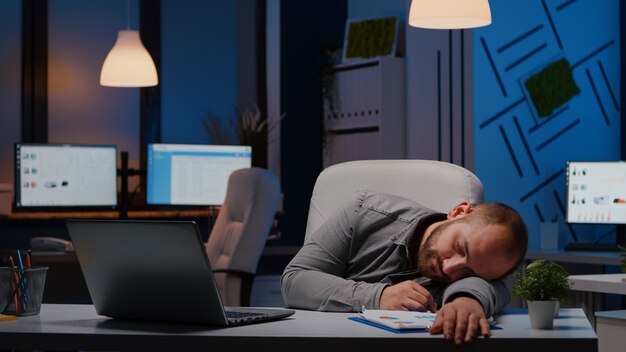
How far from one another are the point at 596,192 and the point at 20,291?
401 centimetres

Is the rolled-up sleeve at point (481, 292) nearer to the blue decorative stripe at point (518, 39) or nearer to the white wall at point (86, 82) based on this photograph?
the blue decorative stripe at point (518, 39)

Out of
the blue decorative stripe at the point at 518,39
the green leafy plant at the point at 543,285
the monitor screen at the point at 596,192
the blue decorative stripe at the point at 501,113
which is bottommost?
the monitor screen at the point at 596,192

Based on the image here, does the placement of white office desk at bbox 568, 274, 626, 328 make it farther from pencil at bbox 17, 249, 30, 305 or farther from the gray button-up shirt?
pencil at bbox 17, 249, 30, 305

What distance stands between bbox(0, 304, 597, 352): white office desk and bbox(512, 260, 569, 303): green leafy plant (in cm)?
5

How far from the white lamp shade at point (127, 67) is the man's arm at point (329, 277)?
144 inches

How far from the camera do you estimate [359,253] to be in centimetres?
227

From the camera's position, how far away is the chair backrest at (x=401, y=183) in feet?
8.09

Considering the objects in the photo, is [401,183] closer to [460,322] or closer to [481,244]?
[481,244]

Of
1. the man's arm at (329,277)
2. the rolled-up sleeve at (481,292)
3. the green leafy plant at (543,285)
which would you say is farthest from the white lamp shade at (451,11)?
the green leafy plant at (543,285)

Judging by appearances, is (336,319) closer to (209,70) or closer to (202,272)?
(202,272)

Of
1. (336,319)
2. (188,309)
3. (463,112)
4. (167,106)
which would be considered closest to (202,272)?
(188,309)

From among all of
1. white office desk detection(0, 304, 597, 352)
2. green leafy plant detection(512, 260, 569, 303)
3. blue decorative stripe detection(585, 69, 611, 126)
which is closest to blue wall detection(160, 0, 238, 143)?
blue decorative stripe detection(585, 69, 611, 126)

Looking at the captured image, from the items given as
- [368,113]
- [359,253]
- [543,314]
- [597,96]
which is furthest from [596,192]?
[543,314]

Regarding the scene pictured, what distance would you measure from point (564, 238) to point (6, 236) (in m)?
3.39
